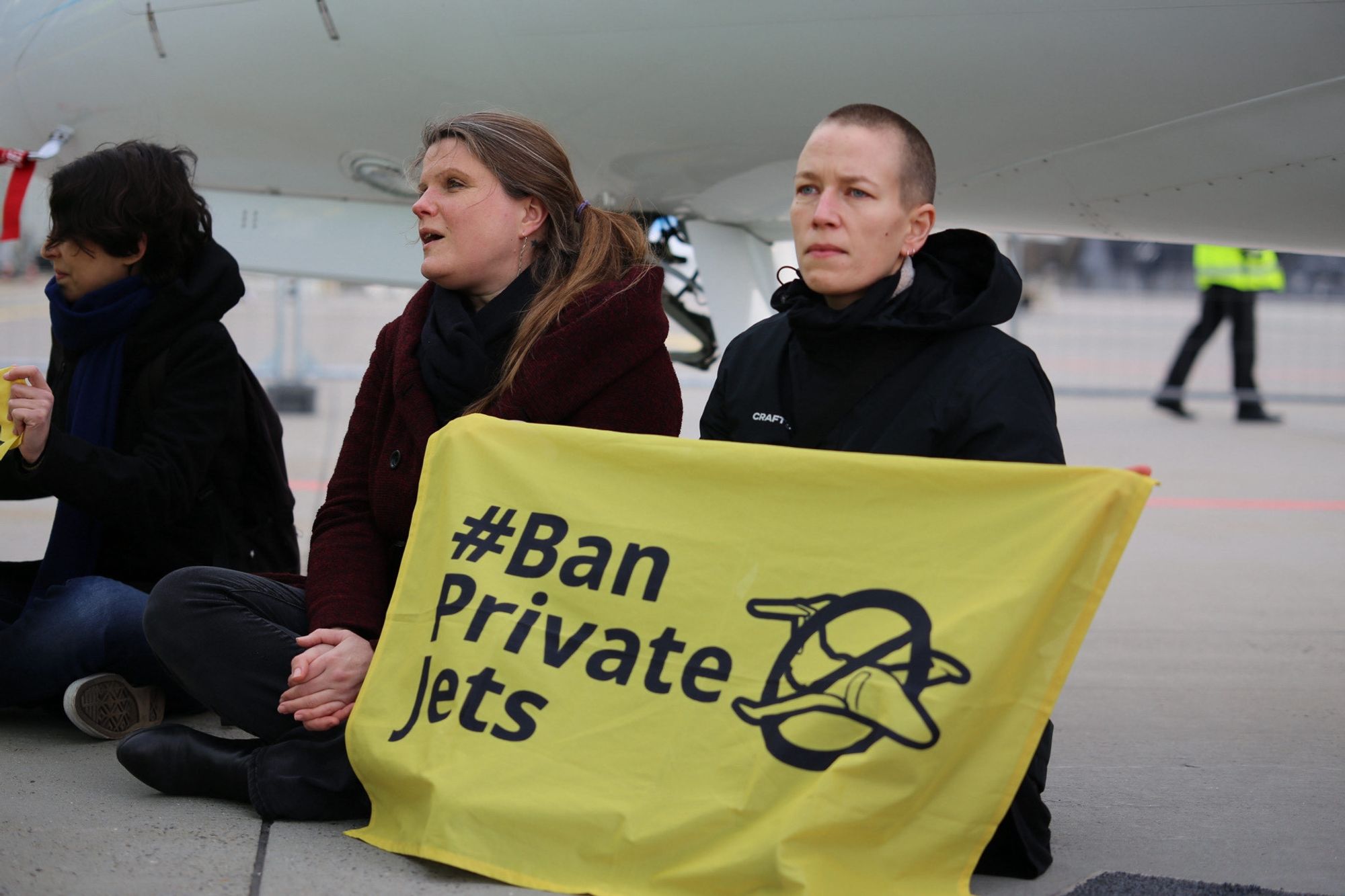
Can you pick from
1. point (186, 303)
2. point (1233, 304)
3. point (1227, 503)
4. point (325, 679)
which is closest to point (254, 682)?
point (325, 679)

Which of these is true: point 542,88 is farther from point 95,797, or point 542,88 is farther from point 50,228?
point 95,797

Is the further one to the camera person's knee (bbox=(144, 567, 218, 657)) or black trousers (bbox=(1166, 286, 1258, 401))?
black trousers (bbox=(1166, 286, 1258, 401))

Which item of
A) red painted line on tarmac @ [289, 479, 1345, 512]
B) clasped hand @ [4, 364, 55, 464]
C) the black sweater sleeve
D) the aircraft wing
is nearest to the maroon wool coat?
the black sweater sleeve

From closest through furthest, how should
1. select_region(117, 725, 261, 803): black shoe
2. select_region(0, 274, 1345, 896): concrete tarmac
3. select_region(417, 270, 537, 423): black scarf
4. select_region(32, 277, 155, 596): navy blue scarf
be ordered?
select_region(0, 274, 1345, 896): concrete tarmac → select_region(117, 725, 261, 803): black shoe → select_region(417, 270, 537, 423): black scarf → select_region(32, 277, 155, 596): navy blue scarf

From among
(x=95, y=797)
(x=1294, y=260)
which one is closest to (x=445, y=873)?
(x=95, y=797)

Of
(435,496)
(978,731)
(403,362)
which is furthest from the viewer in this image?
(403,362)

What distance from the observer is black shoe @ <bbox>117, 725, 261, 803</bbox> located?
8.21 feet

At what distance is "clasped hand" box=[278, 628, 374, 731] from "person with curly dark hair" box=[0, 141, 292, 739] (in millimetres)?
691

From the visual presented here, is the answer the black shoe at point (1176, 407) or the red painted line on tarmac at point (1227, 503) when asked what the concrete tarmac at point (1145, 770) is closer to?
the red painted line on tarmac at point (1227, 503)

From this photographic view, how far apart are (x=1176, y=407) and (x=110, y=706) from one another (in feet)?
32.3

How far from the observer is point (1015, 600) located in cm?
202

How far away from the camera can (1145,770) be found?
311 centimetres

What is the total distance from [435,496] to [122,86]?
249 centimetres

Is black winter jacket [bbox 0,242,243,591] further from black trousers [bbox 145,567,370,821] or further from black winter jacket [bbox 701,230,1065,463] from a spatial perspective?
black winter jacket [bbox 701,230,1065,463]
